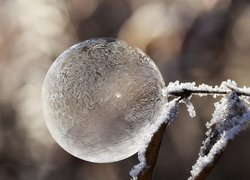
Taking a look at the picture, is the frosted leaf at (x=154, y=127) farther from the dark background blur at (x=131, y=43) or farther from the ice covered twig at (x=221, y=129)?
the dark background blur at (x=131, y=43)

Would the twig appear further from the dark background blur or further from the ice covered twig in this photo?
the dark background blur

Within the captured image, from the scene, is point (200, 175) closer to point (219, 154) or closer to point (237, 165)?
point (219, 154)

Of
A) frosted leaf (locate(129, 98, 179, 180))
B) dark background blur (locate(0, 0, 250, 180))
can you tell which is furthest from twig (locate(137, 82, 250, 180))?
dark background blur (locate(0, 0, 250, 180))

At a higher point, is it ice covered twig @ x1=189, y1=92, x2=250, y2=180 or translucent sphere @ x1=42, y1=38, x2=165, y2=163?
translucent sphere @ x1=42, y1=38, x2=165, y2=163

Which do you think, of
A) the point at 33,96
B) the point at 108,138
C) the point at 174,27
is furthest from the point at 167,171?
the point at 108,138

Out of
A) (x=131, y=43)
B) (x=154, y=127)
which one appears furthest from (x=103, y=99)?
(x=131, y=43)

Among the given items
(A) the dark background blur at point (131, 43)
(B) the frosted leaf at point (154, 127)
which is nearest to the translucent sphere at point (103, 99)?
(B) the frosted leaf at point (154, 127)
